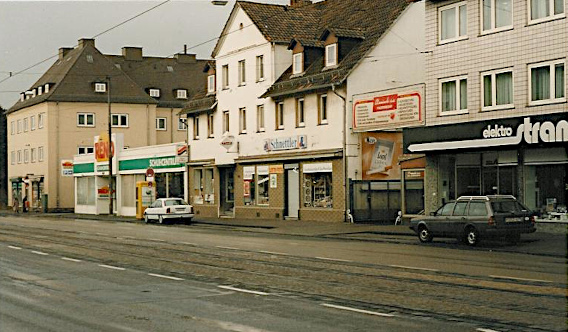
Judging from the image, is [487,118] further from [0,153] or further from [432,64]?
[0,153]

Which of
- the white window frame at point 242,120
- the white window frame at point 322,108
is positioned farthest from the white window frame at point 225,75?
the white window frame at point 322,108

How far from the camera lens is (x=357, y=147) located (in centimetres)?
→ 3928

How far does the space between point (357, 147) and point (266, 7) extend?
13698mm

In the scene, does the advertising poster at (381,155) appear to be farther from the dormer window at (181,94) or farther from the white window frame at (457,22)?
the dormer window at (181,94)

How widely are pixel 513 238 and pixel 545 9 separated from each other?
8.15 metres

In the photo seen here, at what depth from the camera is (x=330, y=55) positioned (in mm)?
41781

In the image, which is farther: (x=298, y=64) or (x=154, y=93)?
(x=154, y=93)

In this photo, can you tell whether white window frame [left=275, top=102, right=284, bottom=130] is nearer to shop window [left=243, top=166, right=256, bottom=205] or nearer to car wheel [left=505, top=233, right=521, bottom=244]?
shop window [left=243, top=166, right=256, bottom=205]

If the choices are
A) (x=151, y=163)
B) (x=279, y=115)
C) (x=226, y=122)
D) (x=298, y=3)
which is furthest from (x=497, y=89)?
(x=151, y=163)

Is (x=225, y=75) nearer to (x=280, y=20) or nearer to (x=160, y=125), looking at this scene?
(x=280, y=20)

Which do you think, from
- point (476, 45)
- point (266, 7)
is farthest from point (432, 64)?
point (266, 7)

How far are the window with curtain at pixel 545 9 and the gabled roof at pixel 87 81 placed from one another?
185 feet

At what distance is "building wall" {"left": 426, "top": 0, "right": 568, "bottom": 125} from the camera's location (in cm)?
2862

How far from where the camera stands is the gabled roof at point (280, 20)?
152 ft
